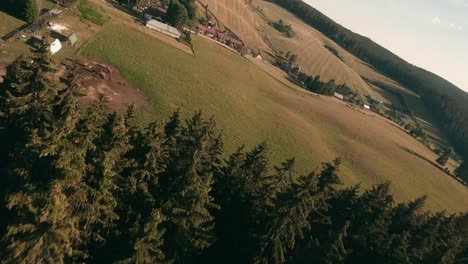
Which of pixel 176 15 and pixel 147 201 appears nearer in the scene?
pixel 147 201

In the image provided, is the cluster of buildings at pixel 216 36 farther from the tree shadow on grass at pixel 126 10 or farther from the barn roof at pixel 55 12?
the barn roof at pixel 55 12

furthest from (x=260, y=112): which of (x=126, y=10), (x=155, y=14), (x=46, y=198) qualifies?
(x=46, y=198)

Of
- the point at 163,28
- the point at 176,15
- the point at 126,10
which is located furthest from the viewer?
the point at 176,15

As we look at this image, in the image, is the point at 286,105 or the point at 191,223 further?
the point at 286,105

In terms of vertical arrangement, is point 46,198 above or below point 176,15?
above

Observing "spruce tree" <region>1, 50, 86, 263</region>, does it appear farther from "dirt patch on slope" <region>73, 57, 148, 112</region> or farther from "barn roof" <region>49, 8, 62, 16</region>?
"barn roof" <region>49, 8, 62, 16</region>

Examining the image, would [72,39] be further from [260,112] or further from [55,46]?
[260,112]

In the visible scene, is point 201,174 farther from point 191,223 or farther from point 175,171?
point 191,223

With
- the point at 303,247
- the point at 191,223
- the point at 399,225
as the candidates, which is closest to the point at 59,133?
the point at 191,223
